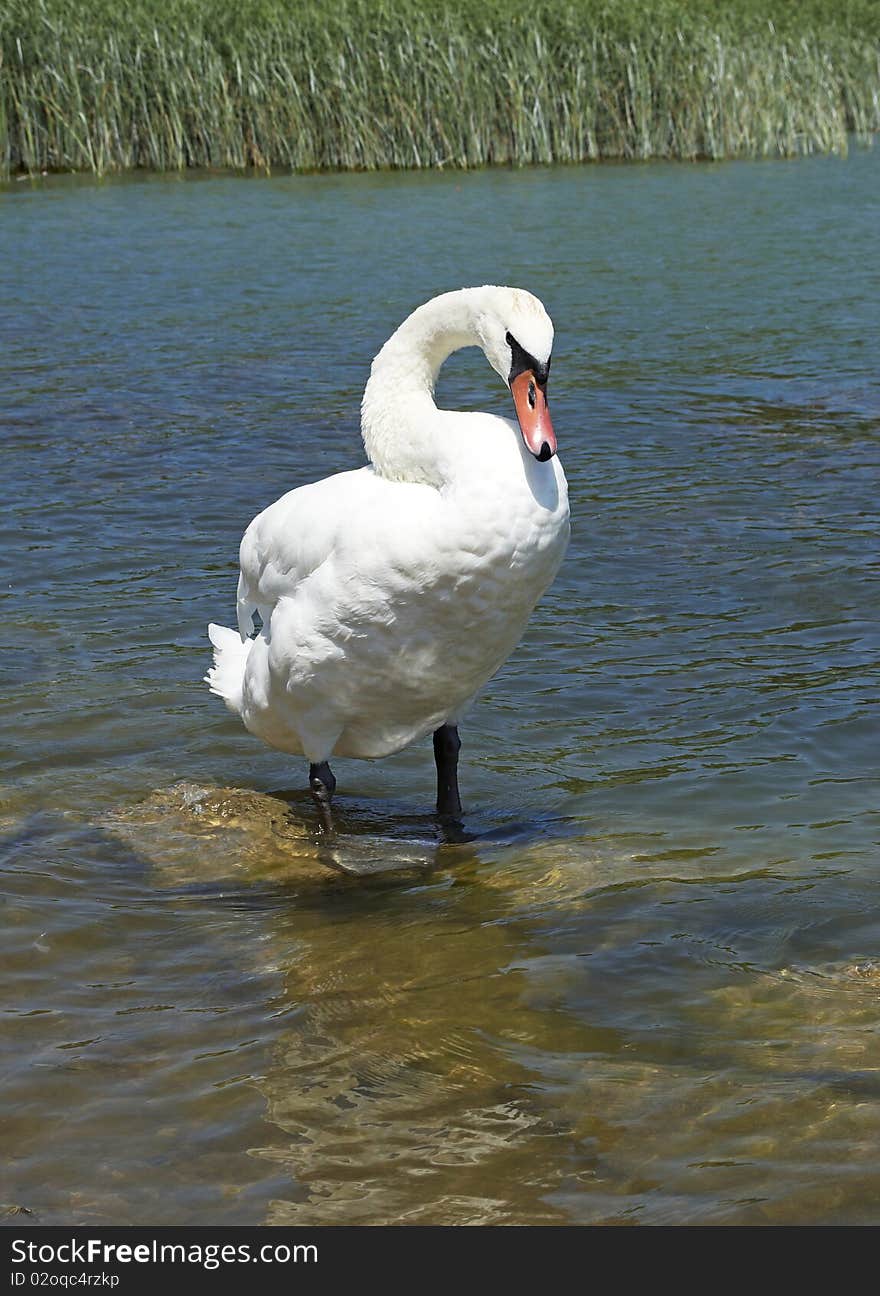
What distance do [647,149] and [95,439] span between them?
1798cm

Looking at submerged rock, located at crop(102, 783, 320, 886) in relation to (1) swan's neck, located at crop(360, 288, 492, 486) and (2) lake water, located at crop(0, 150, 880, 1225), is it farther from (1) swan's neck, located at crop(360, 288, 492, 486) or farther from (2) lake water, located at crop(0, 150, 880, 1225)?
(1) swan's neck, located at crop(360, 288, 492, 486)

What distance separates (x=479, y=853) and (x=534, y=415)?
64.9 inches

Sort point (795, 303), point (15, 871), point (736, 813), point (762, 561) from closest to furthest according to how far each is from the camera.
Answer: point (15, 871), point (736, 813), point (762, 561), point (795, 303)

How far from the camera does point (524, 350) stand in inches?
179

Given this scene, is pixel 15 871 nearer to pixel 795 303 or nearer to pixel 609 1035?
pixel 609 1035

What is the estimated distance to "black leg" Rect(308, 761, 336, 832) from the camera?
5562mm

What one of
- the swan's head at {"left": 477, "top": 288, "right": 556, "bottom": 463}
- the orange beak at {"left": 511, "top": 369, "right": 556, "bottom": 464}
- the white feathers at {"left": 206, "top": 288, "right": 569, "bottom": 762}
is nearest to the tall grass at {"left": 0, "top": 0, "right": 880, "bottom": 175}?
the white feathers at {"left": 206, "top": 288, "right": 569, "bottom": 762}

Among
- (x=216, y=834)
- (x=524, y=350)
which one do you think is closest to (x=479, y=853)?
(x=216, y=834)

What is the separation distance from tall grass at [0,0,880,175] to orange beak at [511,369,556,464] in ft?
70.1

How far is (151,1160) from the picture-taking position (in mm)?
3459

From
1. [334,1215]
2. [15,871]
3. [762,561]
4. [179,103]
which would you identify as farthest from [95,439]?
[179,103]

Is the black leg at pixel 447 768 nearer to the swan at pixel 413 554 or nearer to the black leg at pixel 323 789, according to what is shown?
the swan at pixel 413 554
